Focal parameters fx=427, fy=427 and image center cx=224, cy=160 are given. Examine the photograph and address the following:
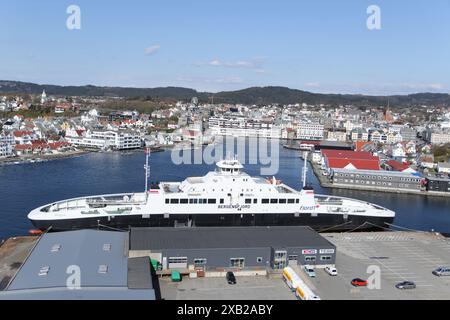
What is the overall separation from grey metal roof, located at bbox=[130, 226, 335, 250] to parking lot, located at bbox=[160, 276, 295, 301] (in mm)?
480

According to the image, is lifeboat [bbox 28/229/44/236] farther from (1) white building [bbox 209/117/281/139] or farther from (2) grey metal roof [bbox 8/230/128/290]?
(1) white building [bbox 209/117/281/139]

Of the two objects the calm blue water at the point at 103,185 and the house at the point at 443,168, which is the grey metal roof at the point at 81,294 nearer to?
the calm blue water at the point at 103,185

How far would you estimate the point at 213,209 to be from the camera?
7.91 m

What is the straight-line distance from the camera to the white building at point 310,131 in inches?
1268

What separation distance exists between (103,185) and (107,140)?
10.4 metres

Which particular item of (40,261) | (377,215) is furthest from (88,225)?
(377,215)

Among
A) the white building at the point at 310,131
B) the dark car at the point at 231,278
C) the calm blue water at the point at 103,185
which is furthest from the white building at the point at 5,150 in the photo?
the white building at the point at 310,131

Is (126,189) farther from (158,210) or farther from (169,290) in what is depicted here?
(169,290)

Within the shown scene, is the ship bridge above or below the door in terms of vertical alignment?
above

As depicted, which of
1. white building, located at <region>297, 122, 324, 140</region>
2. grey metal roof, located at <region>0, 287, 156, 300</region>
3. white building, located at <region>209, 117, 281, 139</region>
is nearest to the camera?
grey metal roof, located at <region>0, 287, 156, 300</region>

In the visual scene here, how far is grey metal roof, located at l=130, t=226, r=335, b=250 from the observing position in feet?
18.7

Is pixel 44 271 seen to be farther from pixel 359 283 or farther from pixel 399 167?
pixel 399 167

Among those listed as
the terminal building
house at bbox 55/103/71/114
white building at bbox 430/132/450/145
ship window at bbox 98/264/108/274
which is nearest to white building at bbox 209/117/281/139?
white building at bbox 430/132/450/145

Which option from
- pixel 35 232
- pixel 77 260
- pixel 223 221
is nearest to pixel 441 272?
pixel 223 221
